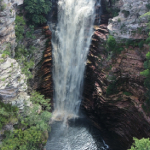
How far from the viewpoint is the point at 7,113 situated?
12789 millimetres

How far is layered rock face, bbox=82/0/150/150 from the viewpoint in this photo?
18547 millimetres

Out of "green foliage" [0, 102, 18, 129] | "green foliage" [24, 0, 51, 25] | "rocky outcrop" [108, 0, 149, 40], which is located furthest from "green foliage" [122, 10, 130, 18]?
"green foliage" [0, 102, 18, 129]

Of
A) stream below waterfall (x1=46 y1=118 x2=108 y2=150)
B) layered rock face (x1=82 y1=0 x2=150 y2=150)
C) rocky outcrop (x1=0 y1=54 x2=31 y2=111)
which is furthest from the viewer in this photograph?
stream below waterfall (x1=46 y1=118 x2=108 y2=150)

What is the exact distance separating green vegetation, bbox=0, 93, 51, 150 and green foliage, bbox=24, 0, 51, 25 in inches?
504

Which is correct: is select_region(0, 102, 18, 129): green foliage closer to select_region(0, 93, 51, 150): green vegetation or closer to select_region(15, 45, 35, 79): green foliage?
select_region(0, 93, 51, 150): green vegetation

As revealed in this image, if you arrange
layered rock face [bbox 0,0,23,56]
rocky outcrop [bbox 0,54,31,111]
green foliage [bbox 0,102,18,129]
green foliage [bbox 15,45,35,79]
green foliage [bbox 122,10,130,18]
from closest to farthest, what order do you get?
green foliage [bbox 0,102,18,129]
rocky outcrop [bbox 0,54,31,111]
layered rock face [bbox 0,0,23,56]
green foliage [bbox 15,45,35,79]
green foliage [bbox 122,10,130,18]

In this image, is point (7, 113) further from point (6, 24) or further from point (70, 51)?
point (70, 51)

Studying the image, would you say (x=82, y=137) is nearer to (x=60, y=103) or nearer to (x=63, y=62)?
(x=60, y=103)

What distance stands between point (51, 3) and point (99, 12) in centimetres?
687

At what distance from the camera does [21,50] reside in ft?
66.1

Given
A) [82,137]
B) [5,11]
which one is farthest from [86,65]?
[5,11]

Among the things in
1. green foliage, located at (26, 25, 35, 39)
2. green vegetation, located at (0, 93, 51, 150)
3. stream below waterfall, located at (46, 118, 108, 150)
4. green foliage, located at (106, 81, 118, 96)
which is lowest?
stream below waterfall, located at (46, 118, 108, 150)

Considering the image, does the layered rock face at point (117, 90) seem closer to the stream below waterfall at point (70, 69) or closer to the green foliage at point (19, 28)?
the stream below waterfall at point (70, 69)

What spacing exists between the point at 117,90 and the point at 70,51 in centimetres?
898
